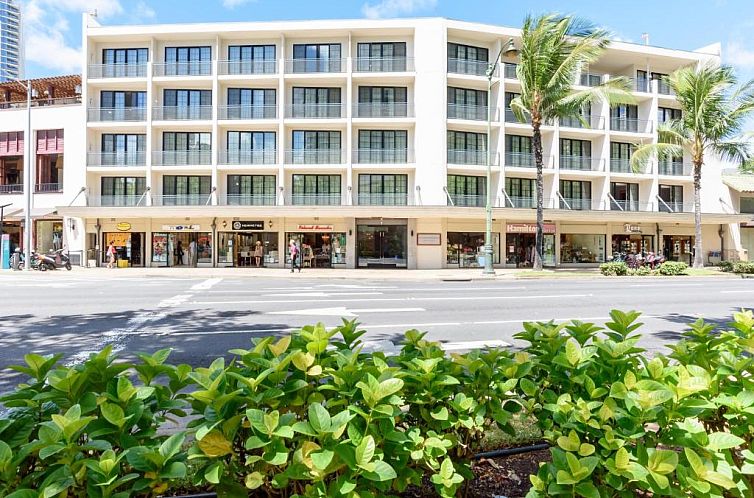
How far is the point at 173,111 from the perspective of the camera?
31.3 meters

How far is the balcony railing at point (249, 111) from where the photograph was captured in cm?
3119

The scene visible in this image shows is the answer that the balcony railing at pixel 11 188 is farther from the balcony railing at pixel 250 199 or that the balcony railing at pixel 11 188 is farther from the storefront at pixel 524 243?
the storefront at pixel 524 243

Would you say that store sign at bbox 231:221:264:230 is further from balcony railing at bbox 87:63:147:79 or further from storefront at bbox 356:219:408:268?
balcony railing at bbox 87:63:147:79

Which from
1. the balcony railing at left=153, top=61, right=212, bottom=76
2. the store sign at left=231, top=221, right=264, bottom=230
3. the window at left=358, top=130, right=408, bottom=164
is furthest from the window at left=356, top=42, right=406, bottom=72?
the store sign at left=231, top=221, right=264, bottom=230

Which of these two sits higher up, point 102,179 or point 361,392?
point 102,179

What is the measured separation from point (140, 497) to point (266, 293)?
13613 millimetres

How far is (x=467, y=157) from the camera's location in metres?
31.5

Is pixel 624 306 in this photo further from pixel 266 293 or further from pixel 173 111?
pixel 173 111

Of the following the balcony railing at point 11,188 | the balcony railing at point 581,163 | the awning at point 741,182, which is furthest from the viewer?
the awning at point 741,182

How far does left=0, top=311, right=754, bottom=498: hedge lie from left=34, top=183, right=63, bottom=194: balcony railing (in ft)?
128

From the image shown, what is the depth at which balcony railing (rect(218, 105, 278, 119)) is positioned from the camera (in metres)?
31.2

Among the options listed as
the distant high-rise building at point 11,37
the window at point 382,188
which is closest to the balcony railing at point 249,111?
the window at point 382,188

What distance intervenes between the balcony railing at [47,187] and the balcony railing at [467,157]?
96.3ft

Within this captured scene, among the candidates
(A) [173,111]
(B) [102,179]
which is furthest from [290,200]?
(B) [102,179]
